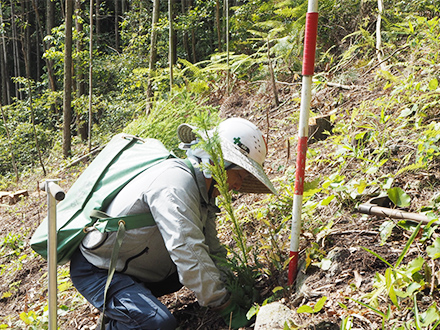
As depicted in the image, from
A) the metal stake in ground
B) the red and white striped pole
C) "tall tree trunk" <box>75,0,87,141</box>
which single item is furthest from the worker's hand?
"tall tree trunk" <box>75,0,87,141</box>

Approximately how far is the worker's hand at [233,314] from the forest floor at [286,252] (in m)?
0.11

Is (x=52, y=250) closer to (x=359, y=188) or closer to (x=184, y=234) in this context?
(x=184, y=234)

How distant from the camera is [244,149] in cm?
271

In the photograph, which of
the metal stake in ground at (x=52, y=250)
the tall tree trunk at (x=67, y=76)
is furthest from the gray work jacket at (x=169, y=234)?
the tall tree trunk at (x=67, y=76)

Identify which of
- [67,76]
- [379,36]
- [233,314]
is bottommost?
[233,314]

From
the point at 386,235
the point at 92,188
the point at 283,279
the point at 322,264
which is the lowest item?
the point at 283,279

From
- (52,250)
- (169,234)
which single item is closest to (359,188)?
(169,234)

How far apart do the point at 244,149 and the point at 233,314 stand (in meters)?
1.01

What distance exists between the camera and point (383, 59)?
5.13 metres

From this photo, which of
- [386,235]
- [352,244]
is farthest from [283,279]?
[386,235]

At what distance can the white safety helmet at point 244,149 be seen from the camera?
255 centimetres

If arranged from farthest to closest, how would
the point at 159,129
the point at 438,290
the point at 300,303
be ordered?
the point at 159,129 < the point at 300,303 < the point at 438,290

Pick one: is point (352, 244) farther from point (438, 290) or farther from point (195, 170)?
point (195, 170)

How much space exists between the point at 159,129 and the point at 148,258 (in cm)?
261
